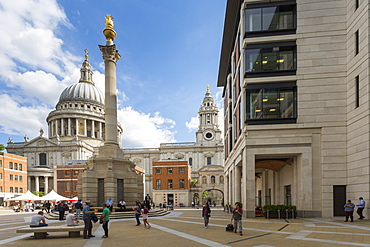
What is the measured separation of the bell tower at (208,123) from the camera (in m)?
104

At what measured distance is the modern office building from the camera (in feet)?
76.2

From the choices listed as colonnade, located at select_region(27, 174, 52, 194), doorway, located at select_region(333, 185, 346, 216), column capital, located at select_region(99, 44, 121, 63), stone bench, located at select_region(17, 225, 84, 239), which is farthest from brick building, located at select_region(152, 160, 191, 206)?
stone bench, located at select_region(17, 225, 84, 239)

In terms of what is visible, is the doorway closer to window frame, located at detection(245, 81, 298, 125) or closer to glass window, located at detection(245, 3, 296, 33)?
window frame, located at detection(245, 81, 298, 125)

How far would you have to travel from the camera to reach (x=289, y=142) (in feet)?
78.8

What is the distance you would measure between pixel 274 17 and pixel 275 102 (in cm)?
733

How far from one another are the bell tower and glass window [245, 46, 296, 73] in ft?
260

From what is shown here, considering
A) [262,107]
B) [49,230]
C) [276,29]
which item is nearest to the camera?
[49,230]

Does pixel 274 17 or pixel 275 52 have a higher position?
pixel 274 17

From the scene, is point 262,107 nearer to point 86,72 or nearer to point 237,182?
point 237,182

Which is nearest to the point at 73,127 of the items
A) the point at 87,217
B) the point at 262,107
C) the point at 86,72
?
the point at 86,72

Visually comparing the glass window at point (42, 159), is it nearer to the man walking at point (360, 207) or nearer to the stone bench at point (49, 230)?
the stone bench at point (49, 230)

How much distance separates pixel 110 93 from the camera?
29.9 meters

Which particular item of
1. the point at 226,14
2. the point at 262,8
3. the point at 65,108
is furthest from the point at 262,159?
the point at 65,108

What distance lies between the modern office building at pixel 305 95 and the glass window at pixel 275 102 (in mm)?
80
